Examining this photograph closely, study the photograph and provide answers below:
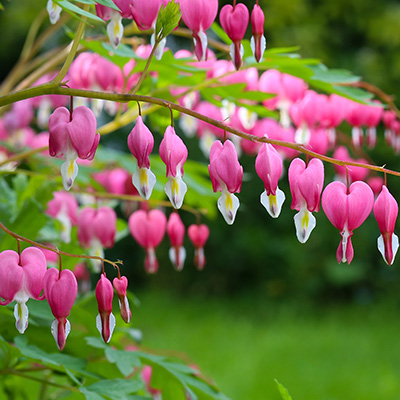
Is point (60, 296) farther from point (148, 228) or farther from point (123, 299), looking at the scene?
point (148, 228)

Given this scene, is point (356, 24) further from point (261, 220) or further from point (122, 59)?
point (122, 59)

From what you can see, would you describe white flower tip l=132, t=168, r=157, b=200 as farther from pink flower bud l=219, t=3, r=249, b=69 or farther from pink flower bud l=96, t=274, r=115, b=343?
pink flower bud l=219, t=3, r=249, b=69

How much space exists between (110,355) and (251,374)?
2.69 meters

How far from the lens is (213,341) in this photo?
4359mm

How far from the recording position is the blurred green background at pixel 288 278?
4191 mm

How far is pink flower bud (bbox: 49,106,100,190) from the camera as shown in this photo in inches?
26.0

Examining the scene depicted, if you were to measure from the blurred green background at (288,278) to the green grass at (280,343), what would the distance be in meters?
0.01

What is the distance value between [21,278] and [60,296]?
0.05 meters

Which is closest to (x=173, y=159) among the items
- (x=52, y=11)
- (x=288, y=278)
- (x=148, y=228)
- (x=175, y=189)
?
(x=175, y=189)

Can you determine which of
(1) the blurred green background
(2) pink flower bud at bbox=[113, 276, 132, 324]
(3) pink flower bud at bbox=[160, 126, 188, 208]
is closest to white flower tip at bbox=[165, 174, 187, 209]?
(3) pink flower bud at bbox=[160, 126, 188, 208]

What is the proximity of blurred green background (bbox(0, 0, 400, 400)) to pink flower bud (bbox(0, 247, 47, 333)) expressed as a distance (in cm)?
317

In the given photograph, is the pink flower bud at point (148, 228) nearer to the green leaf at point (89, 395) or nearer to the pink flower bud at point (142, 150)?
the green leaf at point (89, 395)

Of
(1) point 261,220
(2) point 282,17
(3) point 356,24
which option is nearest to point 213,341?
(1) point 261,220

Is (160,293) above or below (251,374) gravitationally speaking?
below
